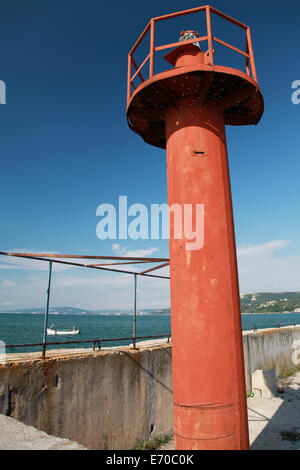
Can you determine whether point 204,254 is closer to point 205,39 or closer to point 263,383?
point 205,39

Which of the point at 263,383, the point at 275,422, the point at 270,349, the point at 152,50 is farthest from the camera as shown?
the point at 270,349

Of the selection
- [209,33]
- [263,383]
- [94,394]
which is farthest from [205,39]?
[263,383]

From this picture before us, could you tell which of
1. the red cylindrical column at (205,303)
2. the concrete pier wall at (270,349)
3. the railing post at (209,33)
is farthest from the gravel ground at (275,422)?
the railing post at (209,33)

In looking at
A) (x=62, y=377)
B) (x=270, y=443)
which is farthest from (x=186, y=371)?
(x=270, y=443)

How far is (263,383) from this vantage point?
1335cm

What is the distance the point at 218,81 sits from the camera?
5.35 m

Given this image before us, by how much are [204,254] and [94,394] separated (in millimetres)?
4622

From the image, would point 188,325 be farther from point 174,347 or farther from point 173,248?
point 173,248

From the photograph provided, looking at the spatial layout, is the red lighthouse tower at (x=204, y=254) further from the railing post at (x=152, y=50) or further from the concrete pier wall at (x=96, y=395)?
the concrete pier wall at (x=96, y=395)

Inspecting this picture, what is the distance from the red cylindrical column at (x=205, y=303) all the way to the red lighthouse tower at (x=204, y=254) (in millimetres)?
14

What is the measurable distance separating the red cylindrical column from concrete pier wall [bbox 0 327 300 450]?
2899 millimetres

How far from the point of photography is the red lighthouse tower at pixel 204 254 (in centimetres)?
446
